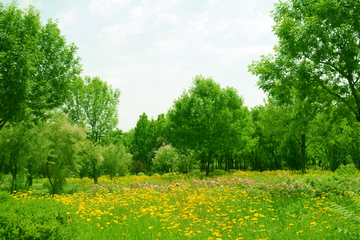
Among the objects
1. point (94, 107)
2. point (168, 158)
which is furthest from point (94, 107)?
point (168, 158)

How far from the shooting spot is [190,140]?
A: 25094mm

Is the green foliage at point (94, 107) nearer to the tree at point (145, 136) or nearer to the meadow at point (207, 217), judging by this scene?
the meadow at point (207, 217)

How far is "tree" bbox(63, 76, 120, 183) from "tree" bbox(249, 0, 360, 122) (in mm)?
17050

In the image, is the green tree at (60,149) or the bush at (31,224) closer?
the bush at (31,224)

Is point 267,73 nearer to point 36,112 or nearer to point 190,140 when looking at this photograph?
point 190,140

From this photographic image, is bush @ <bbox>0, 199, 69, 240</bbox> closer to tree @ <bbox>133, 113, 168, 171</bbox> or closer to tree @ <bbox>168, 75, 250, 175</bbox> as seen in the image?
tree @ <bbox>168, 75, 250, 175</bbox>

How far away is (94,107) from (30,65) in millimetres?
13464

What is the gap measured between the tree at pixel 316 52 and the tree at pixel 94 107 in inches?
671

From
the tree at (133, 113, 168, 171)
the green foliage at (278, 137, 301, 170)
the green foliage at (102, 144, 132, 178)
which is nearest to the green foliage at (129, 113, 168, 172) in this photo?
the tree at (133, 113, 168, 171)

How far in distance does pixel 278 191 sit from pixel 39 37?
17.2 meters

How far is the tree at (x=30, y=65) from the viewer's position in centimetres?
1205

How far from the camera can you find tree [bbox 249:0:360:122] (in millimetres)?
12672

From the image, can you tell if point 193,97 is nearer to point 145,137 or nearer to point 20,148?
point 20,148

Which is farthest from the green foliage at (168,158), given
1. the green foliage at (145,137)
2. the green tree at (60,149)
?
the green tree at (60,149)
